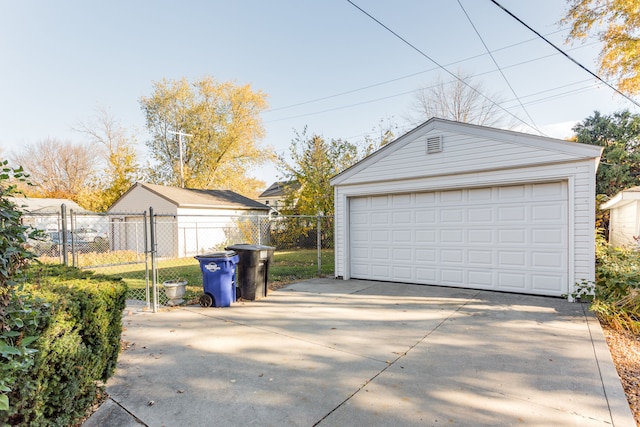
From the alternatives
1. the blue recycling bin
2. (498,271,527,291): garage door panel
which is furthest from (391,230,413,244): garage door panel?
the blue recycling bin

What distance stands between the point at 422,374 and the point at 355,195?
18.6 ft

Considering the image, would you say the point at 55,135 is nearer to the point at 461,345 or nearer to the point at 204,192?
the point at 204,192

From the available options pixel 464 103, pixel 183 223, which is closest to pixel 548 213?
pixel 183 223

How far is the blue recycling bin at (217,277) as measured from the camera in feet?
18.9

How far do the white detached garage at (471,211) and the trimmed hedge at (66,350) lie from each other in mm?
6203

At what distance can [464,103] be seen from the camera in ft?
70.0

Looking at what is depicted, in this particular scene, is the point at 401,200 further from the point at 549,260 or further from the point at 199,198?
the point at 199,198

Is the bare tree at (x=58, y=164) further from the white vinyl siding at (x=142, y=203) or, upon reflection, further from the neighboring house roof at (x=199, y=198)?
the neighboring house roof at (x=199, y=198)

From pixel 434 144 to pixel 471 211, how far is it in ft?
5.56

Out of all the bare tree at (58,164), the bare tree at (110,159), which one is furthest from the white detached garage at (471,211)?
the bare tree at (58,164)

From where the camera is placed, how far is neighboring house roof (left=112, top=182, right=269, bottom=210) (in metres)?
15.7

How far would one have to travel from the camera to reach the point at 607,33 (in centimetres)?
955

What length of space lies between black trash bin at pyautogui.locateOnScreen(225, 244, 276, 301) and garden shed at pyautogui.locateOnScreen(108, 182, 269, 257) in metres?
8.04

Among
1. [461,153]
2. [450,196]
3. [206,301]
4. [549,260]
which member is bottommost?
[206,301]
